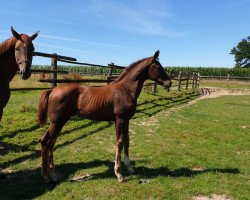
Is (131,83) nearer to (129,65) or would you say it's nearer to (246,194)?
(129,65)

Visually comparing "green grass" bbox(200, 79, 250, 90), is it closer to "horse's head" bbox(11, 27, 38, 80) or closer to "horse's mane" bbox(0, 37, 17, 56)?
"horse's mane" bbox(0, 37, 17, 56)

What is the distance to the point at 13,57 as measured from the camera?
570 cm

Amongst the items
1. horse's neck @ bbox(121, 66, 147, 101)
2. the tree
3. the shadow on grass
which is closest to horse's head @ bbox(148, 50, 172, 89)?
horse's neck @ bbox(121, 66, 147, 101)

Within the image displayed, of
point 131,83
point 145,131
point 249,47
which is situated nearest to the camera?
point 131,83

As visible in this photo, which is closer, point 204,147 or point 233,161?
point 233,161

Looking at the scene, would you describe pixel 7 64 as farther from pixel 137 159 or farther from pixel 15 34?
pixel 137 159

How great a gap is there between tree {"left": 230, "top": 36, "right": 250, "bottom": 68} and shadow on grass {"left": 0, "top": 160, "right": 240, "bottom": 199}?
350 ft

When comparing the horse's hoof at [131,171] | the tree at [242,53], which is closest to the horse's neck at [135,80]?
the horse's hoof at [131,171]

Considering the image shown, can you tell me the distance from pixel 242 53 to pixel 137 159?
355 ft

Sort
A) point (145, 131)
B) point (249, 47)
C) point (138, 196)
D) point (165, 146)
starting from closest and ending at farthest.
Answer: point (138, 196) < point (165, 146) < point (145, 131) < point (249, 47)

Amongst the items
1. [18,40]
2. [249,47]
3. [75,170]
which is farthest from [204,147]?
[249,47]

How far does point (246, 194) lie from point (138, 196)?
1786 mm

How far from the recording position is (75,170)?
616cm

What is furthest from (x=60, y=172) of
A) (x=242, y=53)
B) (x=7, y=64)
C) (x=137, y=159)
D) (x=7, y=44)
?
(x=242, y=53)
